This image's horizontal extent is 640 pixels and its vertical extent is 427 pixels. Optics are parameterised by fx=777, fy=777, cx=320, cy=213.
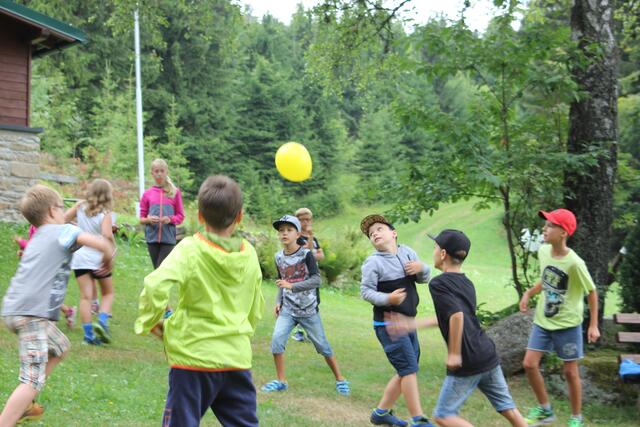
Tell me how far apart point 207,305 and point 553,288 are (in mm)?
4071

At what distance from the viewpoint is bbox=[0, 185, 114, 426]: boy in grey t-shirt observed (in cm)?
495

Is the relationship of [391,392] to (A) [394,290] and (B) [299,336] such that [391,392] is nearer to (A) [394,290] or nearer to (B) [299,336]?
(A) [394,290]

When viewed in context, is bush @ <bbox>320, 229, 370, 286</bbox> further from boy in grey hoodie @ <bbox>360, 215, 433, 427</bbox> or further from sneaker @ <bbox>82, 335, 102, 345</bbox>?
boy in grey hoodie @ <bbox>360, 215, 433, 427</bbox>

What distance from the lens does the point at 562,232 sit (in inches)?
277

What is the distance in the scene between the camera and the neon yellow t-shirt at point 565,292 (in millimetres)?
7020

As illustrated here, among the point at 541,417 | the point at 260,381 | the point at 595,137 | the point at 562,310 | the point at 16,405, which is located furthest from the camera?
the point at 595,137

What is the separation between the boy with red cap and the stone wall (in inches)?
512

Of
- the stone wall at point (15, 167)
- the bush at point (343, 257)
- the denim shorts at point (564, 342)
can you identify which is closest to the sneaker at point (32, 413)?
the denim shorts at point (564, 342)

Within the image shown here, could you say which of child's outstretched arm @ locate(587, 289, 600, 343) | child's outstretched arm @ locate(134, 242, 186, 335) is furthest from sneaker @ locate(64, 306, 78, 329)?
child's outstretched arm @ locate(587, 289, 600, 343)

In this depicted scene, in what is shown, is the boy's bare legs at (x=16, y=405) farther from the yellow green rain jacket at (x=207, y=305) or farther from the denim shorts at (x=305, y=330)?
the denim shorts at (x=305, y=330)

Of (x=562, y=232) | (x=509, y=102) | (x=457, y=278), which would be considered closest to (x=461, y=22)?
(x=509, y=102)

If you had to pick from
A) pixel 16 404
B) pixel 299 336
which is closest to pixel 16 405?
pixel 16 404

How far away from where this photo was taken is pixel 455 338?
5230 mm

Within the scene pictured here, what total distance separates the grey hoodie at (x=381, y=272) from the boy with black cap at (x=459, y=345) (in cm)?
79
